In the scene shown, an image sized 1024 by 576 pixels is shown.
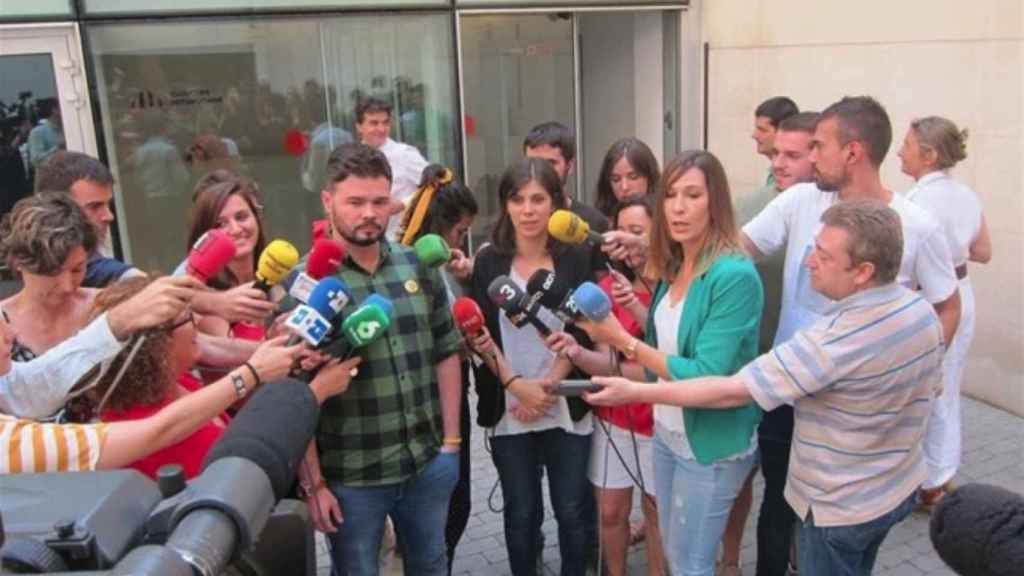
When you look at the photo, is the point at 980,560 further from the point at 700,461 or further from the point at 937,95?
the point at 937,95

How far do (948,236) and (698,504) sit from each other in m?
2.52

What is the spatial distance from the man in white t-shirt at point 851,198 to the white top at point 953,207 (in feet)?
4.51

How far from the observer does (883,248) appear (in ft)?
7.88

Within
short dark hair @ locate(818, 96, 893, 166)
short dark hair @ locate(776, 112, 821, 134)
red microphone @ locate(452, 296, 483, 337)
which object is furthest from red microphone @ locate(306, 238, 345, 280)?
short dark hair @ locate(776, 112, 821, 134)

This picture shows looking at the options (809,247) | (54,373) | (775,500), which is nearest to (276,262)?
(54,373)

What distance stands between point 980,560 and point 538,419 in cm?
222

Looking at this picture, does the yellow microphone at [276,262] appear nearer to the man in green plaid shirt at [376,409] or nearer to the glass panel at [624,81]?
the man in green plaid shirt at [376,409]

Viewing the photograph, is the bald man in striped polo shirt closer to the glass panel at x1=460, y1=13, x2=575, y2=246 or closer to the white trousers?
the white trousers

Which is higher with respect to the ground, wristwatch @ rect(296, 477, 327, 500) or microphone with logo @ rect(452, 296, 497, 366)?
microphone with logo @ rect(452, 296, 497, 366)

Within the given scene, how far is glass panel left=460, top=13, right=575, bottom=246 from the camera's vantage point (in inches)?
322

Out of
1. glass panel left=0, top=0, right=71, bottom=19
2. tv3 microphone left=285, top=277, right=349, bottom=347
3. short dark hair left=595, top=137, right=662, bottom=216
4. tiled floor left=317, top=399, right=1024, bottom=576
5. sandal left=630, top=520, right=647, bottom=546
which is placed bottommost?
tiled floor left=317, top=399, right=1024, bottom=576

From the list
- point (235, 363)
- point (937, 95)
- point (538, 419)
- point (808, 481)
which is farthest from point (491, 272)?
point (937, 95)

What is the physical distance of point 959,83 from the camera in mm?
5742

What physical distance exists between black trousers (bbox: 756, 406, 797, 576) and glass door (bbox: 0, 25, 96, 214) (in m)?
5.60
